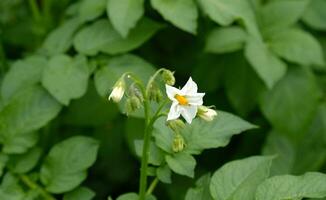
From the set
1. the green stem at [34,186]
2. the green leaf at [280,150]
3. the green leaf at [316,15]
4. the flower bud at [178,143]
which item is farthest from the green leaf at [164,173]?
the green leaf at [316,15]

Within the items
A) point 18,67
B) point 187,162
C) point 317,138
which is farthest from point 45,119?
point 317,138

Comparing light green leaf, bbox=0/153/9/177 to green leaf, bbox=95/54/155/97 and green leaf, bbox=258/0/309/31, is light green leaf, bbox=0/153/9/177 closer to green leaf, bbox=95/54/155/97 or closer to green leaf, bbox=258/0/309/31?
green leaf, bbox=95/54/155/97

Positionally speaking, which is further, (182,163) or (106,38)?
(106,38)

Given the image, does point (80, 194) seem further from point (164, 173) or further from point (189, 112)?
point (189, 112)

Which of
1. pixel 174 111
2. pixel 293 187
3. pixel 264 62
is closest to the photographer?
pixel 174 111

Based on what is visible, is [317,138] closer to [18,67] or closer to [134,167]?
[134,167]

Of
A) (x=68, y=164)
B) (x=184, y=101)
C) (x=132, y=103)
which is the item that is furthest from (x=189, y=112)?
(x=68, y=164)

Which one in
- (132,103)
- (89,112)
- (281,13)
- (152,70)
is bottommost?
(89,112)

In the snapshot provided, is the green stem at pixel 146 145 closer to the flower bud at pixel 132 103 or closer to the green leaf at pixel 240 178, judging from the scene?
the flower bud at pixel 132 103
